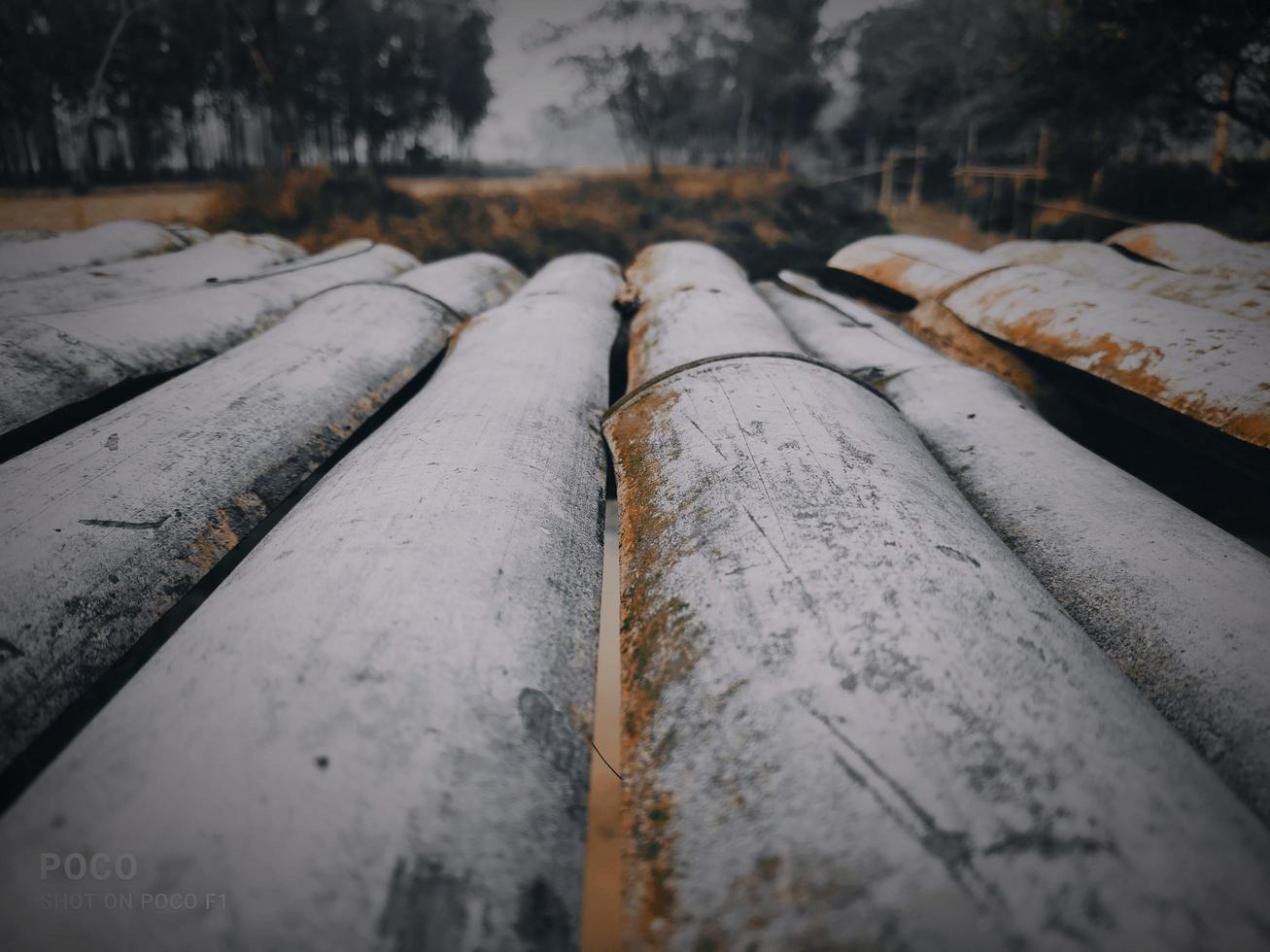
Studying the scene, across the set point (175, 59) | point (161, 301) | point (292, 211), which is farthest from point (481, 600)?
point (175, 59)

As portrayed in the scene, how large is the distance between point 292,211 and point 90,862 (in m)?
7.89

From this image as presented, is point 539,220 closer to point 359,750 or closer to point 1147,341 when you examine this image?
point 1147,341

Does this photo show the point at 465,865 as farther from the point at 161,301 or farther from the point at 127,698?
the point at 161,301

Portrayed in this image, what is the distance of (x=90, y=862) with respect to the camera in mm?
618

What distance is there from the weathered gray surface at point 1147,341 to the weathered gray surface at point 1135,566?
1.09ft

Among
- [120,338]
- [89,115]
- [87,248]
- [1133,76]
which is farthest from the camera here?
[89,115]

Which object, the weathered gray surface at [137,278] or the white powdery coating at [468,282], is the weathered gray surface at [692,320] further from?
the weathered gray surface at [137,278]

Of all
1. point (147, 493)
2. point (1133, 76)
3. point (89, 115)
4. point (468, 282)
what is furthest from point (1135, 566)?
point (89, 115)

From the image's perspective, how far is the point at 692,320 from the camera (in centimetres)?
228

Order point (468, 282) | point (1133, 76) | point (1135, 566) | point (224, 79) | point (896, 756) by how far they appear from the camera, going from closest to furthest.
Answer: point (896, 756), point (1135, 566), point (468, 282), point (1133, 76), point (224, 79)

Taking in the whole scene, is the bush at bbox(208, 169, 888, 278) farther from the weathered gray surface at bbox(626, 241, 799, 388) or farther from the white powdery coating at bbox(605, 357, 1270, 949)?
the white powdery coating at bbox(605, 357, 1270, 949)

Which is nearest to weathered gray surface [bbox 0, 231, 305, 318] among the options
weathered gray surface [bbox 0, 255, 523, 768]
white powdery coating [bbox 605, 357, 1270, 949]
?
weathered gray surface [bbox 0, 255, 523, 768]

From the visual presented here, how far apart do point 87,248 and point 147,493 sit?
3.64 metres

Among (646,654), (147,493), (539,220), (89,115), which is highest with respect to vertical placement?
(89,115)
